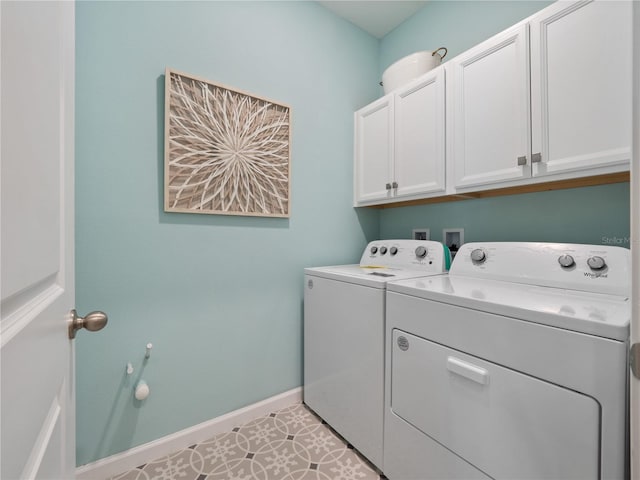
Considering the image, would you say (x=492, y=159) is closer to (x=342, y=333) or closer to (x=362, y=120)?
(x=362, y=120)

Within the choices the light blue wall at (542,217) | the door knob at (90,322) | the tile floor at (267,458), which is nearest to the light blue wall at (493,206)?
the light blue wall at (542,217)

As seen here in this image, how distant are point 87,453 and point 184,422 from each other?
391 millimetres

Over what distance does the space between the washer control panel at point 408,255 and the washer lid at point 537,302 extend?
0.34m

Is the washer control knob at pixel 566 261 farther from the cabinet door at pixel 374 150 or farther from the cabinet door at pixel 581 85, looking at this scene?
the cabinet door at pixel 374 150

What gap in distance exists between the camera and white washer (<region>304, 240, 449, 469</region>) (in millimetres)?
1290

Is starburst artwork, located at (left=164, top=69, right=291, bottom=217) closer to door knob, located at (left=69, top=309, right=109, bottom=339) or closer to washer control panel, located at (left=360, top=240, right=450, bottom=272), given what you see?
washer control panel, located at (left=360, top=240, right=450, bottom=272)

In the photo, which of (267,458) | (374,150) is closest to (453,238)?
(374,150)

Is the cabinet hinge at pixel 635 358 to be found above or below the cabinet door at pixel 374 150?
below

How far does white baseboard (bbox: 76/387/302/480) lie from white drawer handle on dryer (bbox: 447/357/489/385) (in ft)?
3.93

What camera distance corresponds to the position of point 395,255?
6.03 feet

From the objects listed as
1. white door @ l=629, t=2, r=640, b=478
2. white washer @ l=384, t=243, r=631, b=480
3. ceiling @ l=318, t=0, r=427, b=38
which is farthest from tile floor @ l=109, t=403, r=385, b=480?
ceiling @ l=318, t=0, r=427, b=38

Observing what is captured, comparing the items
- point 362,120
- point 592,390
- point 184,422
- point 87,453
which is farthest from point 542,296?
point 87,453

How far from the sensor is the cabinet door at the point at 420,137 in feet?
5.09

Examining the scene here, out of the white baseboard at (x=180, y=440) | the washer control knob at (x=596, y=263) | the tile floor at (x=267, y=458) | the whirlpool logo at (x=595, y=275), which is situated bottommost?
the tile floor at (x=267, y=458)
